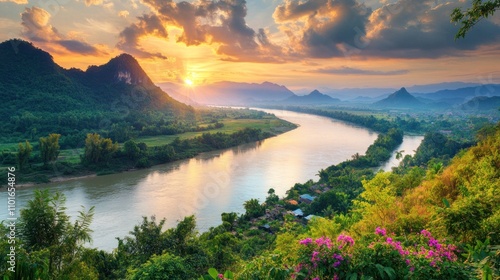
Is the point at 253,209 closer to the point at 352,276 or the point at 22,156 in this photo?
the point at 352,276

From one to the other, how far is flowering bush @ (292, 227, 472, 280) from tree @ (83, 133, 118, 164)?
37.3m

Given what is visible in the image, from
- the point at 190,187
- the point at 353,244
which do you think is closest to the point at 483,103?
the point at 190,187

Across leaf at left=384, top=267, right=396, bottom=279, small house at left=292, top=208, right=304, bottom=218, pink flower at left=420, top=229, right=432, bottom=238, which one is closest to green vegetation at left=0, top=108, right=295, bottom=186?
small house at left=292, top=208, right=304, bottom=218

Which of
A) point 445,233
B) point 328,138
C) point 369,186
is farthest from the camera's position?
point 328,138

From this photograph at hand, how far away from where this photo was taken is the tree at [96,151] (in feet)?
117

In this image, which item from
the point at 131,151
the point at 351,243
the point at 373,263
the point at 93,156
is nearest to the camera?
the point at 373,263

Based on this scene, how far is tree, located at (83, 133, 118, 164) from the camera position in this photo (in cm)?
3553

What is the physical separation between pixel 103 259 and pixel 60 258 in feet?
15.5

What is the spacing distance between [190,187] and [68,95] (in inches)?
2734

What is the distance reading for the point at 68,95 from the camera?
264 feet

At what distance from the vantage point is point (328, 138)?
62.8 meters

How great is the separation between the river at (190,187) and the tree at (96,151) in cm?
341

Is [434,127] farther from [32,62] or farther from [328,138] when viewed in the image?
[32,62]

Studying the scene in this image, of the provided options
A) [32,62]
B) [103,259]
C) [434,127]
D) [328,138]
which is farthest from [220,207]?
[32,62]
